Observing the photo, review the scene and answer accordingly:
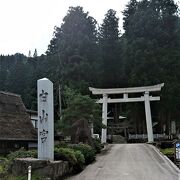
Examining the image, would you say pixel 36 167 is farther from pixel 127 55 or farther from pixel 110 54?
pixel 110 54

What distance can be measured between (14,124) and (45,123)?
1279cm

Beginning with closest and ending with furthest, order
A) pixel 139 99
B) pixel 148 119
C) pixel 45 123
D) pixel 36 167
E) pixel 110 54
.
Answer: pixel 36 167 → pixel 45 123 → pixel 148 119 → pixel 139 99 → pixel 110 54

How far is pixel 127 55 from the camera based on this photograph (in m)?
44.8

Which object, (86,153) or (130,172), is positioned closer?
(130,172)

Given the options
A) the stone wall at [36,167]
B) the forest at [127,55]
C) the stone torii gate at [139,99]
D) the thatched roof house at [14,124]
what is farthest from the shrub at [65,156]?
the forest at [127,55]

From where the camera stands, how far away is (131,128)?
151 ft

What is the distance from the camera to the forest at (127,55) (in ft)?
137

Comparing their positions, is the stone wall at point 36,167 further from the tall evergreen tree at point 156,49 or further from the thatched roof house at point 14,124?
the tall evergreen tree at point 156,49

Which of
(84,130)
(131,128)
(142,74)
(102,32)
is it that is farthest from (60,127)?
(102,32)

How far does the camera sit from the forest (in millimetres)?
41812

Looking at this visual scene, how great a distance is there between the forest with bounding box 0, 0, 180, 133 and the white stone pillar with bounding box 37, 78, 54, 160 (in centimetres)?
2601

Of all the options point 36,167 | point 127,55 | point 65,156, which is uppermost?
point 127,55

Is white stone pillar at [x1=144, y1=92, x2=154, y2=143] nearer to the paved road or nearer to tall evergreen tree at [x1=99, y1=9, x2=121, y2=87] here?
tall evergreen tree at [x1=99, y1=9, x2=121, y2=87]

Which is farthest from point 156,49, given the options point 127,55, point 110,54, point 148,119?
point 148,119
